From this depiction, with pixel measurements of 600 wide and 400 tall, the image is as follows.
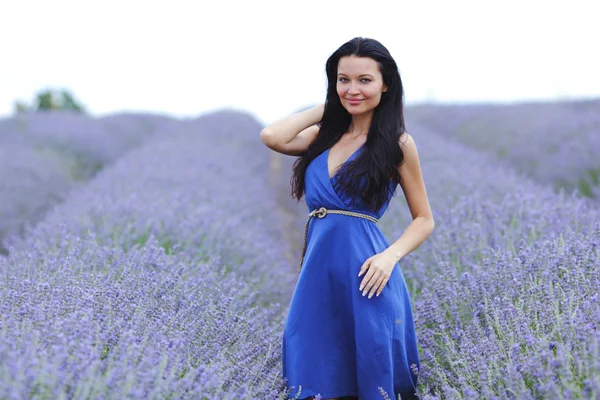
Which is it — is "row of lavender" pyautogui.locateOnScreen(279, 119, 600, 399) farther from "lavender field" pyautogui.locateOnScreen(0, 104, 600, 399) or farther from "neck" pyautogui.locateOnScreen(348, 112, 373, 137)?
"neck" pyautogui.locateOnScreen(348, 112, 373, 137)

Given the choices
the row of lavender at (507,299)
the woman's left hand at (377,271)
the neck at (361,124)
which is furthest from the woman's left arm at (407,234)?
the row of lavender at (507,299)

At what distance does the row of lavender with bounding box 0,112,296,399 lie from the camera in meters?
1.56

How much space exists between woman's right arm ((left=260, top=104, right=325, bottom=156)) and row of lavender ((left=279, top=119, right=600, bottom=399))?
0.85 m

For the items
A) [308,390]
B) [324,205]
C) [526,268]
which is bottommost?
[308,390]

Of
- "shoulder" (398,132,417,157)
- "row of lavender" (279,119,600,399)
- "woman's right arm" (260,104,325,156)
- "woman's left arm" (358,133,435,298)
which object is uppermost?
"woman's right arm" (260,104,325,156)

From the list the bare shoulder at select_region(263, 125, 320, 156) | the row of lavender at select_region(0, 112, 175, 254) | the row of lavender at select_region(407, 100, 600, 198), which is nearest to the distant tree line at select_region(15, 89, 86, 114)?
the row of lavender at select_region(0, 112, 175, 254)

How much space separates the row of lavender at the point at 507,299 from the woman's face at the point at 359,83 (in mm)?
Result: 837

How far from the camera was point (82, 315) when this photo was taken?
1.82 metres

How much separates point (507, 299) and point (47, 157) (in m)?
6.18

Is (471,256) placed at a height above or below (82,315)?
below

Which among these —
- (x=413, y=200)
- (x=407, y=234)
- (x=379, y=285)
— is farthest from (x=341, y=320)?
(x=413, y=200)

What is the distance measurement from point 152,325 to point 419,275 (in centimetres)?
158

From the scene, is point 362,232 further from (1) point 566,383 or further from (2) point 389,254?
(1) point 566,383

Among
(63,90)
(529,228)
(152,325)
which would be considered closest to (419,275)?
(529,228)
